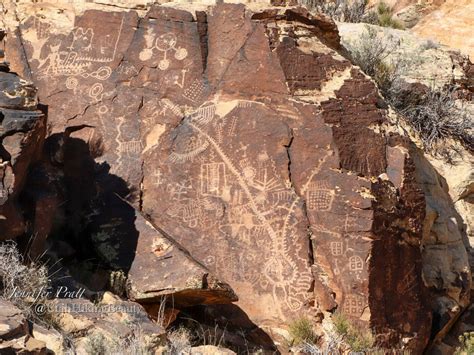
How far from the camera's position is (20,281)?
5.59 m

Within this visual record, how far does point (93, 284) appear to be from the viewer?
21.6 feet

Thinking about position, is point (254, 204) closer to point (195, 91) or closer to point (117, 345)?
point (195, 91)

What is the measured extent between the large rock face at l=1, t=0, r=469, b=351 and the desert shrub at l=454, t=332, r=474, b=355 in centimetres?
37

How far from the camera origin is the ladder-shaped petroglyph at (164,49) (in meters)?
7.73

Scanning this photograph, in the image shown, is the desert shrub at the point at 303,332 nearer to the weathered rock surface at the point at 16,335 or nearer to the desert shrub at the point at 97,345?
the desert shrub at the point at 97,345

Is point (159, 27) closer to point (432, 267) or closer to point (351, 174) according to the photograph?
point (351, 174)

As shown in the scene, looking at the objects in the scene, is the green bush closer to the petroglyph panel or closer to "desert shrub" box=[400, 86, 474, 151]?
"desert shrub" box=[400, 86, 474, 151]

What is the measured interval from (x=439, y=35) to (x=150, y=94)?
21.2 ft

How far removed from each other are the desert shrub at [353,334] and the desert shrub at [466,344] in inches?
42.0

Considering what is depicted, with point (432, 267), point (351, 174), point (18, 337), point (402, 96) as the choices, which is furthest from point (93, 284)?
point (402, 96)

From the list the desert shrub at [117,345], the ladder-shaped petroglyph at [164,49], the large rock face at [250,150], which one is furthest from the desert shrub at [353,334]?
the ladder-shaped petroglyph at [164,49]

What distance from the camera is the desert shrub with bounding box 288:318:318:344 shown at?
659 centimetres

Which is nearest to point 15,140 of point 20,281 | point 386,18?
point 20,281

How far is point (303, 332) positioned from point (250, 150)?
1.62 metres
